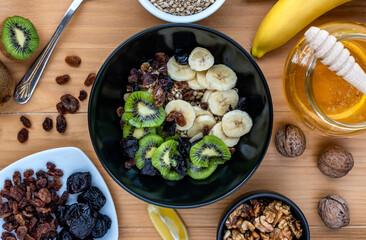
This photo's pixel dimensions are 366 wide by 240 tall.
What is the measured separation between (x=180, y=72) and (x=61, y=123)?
1.28 feet

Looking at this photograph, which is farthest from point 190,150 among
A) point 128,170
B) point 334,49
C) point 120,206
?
point 334,49

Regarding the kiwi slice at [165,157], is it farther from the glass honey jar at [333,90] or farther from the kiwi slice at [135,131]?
the glass honey jar at [333,90]

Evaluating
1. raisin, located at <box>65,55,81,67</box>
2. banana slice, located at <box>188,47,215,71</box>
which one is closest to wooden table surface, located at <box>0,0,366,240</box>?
raisin, located at <box>65,55,81,67</box>

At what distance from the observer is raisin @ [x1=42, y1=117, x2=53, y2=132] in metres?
1.08

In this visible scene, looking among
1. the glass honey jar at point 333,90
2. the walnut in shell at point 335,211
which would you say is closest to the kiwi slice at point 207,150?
the glass honey jar at point 333,90

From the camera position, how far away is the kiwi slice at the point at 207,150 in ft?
3.12

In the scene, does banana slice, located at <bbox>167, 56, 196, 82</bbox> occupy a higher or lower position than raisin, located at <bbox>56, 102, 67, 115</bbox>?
higher

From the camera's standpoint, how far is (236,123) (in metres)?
0.99

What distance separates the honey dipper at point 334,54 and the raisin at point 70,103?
0.67 meters

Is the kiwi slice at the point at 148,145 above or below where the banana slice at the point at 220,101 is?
below

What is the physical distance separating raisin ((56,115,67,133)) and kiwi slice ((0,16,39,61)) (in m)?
0.20

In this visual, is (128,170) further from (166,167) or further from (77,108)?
(77,108)

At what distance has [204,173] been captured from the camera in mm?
979

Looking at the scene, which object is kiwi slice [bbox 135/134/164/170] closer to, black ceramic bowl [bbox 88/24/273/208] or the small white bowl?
black ceramic bowl [bbox 88/24/273/208]
